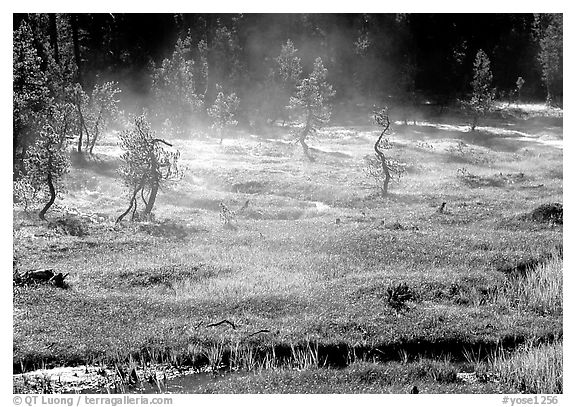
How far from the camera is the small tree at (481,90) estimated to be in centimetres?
4529

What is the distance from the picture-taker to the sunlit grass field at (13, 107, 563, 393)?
603 inches

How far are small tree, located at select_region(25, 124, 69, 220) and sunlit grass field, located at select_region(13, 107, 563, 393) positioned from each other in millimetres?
1123

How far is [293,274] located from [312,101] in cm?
2838

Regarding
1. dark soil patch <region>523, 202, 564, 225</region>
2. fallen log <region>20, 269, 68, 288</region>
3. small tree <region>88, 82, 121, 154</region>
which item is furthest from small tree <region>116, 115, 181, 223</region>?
dark soil patch <region>523, 202, 564, 225</region>

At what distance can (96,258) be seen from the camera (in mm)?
20734

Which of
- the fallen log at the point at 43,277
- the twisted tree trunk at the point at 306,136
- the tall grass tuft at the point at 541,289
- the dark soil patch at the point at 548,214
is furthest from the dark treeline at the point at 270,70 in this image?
the tall grass tuft at the point at 541,289

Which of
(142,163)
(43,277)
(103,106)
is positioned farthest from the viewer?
(103,106)

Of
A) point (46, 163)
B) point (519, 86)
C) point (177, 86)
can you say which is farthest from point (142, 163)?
point (519, 86)

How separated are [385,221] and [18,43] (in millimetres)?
16548

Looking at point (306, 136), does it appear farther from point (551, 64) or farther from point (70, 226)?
point (70, 226)

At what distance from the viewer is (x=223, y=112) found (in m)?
46.8

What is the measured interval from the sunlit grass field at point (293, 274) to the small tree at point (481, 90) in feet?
43.7

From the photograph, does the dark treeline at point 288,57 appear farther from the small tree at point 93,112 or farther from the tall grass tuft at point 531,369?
the tall grass tuft at point 531,369
